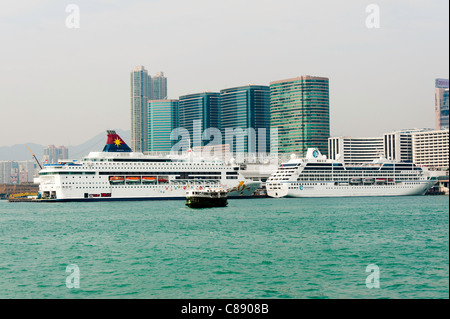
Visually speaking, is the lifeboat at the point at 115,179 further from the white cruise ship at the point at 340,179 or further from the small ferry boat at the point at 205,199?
the white cruise ship at the point at 340,179

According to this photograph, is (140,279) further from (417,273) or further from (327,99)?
(327,99)

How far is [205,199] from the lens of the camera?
70.8 metres

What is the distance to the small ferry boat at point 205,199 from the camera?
70.0 metres

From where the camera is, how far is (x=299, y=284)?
833 inches

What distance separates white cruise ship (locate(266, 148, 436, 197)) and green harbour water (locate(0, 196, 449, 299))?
66.7m

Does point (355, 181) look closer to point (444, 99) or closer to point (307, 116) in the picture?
point (307, 116)

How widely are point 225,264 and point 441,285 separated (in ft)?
29.7

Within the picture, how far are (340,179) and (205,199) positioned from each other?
50645 millimetres

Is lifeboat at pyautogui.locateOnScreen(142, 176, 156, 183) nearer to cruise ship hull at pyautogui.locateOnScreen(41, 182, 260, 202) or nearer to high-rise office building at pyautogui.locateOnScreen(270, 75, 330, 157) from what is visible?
cruise ship hull at pyautogui.locateOnScreen(41, 182, 260, 202)

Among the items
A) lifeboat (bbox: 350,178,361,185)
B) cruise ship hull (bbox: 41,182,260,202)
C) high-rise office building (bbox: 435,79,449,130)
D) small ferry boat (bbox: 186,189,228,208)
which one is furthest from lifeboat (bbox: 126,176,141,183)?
high-rise office building (bbox: 435,79,449,130)

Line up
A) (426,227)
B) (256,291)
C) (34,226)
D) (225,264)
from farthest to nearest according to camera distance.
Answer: (34,226)
(426,227)
(225,264)
(256,291)

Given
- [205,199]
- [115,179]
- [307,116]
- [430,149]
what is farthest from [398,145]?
[205,199]

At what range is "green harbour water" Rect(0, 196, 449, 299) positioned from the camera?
805 inches

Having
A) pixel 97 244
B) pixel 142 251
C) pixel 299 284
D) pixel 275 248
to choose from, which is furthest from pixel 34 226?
pixel 299 284
